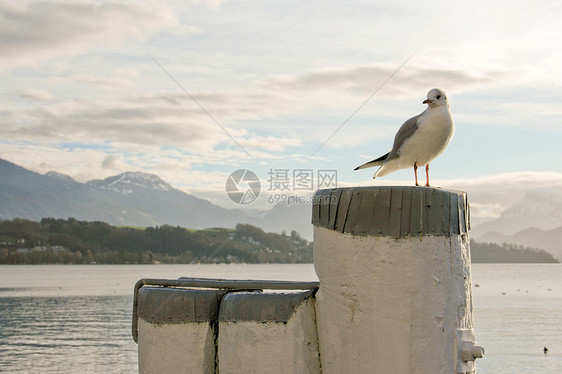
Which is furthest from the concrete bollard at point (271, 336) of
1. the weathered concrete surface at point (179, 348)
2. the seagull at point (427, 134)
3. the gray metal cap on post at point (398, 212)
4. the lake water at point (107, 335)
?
the lake water at point (107, 335)

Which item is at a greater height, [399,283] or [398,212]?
[398,212]

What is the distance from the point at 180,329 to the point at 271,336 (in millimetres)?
802

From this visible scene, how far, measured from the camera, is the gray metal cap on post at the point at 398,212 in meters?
4.59

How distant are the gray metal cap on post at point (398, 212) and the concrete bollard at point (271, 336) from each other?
716mm

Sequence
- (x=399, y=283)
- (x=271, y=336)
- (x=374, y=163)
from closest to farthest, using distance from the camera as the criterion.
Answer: (x=399, y=283), (x=271, y=336), (x=374, y=163)

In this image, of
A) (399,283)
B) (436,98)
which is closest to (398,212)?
(399,283)

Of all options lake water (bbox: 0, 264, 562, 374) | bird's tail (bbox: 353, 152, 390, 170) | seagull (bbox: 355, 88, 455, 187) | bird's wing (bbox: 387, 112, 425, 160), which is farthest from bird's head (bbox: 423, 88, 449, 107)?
lake water (bbox: 0, 264, 562, 374)


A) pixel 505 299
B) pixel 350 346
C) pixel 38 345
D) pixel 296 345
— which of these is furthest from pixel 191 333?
pixel 505 299

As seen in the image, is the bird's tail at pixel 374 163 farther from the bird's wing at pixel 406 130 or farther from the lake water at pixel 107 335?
the lake water at pixel 107 335

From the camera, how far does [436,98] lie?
592 cm

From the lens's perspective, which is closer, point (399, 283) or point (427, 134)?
point (399, 283)

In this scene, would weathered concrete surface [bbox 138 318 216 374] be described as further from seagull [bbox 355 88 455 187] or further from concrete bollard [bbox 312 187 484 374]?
seagull [bbox 355 88 455 187]

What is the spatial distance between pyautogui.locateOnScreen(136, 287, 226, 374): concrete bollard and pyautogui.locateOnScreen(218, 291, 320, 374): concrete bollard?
19 centimetres

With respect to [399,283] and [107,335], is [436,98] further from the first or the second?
[107,335]
